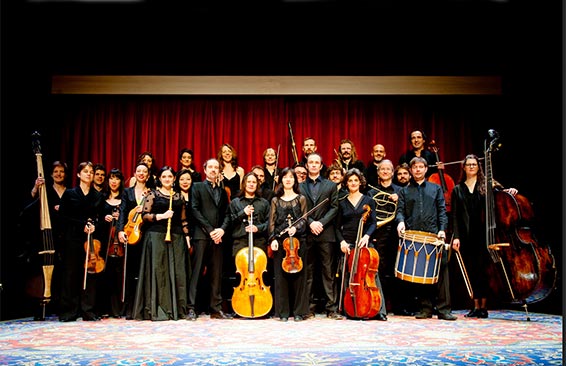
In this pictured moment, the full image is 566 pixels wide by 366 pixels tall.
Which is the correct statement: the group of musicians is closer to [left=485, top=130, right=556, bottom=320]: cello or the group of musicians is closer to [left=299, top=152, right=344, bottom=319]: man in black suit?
[left=299, top=152, right=344, bottom=319]: man in black suit

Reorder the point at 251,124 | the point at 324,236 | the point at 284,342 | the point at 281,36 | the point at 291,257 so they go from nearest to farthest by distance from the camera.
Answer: the point at 284,342 < the point at 291,257 < the point at 324,236 < the point at 281,36 < the point at 251,124

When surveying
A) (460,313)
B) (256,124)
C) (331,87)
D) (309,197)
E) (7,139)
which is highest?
(331,87)

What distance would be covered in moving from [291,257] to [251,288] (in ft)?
1.45

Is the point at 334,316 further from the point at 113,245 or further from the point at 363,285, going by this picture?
the point at 113,245

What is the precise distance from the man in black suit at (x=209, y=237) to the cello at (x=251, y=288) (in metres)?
0.31

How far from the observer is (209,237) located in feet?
18.0

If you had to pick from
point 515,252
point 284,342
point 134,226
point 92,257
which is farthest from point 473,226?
point 92,257

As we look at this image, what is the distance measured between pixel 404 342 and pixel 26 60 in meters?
4.76

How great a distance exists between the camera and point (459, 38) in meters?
5.93

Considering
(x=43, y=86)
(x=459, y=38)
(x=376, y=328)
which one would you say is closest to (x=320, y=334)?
(x=376, y=328)

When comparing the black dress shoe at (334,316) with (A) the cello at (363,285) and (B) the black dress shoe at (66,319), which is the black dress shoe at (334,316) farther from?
(B) the black dress shoe at (66,319)

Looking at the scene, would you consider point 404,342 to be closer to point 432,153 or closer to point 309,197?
point 309,197

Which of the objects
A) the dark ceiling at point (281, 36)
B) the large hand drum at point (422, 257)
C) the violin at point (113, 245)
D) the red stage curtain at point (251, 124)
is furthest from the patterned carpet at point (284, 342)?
the red stage curtain at point (251, 124)

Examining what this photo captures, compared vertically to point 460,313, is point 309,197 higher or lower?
higher
